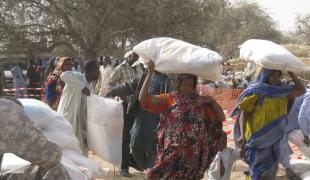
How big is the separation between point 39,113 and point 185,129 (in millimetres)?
1027

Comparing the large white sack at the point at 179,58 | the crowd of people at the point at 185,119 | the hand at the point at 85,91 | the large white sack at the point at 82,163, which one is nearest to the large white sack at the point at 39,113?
the large white sack at the point at 82,163

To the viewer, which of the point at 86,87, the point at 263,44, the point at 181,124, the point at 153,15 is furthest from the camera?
the point at 153,15

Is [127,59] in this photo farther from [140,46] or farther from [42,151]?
[42,151]

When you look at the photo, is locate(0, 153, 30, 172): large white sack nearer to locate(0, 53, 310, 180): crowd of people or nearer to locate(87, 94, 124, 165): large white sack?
locate(0, 53, 310, 180): crowd of people

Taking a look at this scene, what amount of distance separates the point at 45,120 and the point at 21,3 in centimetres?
1540

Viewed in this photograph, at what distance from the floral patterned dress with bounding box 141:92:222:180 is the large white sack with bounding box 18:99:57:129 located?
0.68 metres

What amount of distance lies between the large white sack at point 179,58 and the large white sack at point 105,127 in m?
2.57

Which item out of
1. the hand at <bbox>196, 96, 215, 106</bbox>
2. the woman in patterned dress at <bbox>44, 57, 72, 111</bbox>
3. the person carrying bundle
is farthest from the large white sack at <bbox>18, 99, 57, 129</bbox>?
the woman in patterned dress at <bbox>44, 57, 72, 111</bbox>

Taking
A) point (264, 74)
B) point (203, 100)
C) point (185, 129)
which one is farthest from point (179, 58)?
point (264, 74)

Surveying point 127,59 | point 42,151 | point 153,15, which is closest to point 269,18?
point 153,15

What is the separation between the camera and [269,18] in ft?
194

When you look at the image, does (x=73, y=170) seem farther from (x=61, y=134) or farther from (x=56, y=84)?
(x=56, y=84)

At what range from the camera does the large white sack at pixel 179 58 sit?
3863mm

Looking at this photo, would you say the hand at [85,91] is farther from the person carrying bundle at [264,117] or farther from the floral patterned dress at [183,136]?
the floral patterned dress at [183,136]
